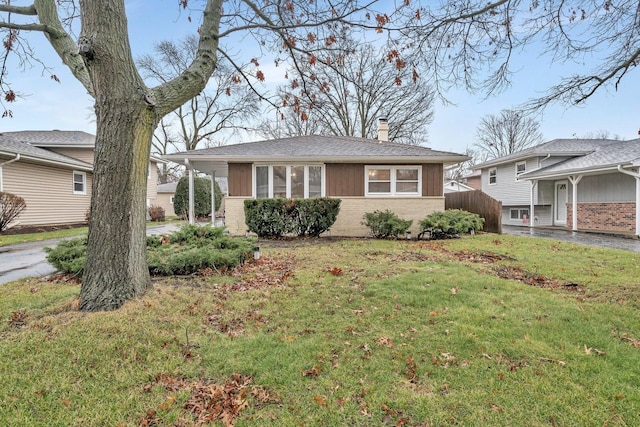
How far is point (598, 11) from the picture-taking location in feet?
13.7

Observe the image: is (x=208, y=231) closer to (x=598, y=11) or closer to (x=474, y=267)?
(x=474, y=267)

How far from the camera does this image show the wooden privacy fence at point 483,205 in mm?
12977

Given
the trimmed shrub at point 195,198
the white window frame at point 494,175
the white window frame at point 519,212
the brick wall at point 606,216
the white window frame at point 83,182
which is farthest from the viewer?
the trimmed shrub at point 195,198

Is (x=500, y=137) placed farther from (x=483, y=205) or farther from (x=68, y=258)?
(x=68, y=258)

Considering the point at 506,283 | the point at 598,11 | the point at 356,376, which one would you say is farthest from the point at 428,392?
the point at 598,11

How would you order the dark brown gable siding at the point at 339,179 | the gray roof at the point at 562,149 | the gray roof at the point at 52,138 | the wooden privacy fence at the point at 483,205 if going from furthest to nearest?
the gray roof at the point at 52,138
the gray roof at the point at 562,149
the wooden privacy fence at the point at 483,205
the dark brown gable siding at the point at 339,179

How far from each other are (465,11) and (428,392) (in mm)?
4802

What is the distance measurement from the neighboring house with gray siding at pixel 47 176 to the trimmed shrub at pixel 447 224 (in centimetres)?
1584

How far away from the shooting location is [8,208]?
11812 millimetres

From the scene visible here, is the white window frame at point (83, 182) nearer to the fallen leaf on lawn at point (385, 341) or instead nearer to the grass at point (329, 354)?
the grass at point (329, 354)

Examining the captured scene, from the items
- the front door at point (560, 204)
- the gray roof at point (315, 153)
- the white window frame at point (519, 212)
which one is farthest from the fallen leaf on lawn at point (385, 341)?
the white window frame at point (519, 212)

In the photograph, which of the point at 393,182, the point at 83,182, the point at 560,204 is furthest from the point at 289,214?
the point at 560,204

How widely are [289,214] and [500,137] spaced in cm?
3788

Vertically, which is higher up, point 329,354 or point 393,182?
point 393,182
